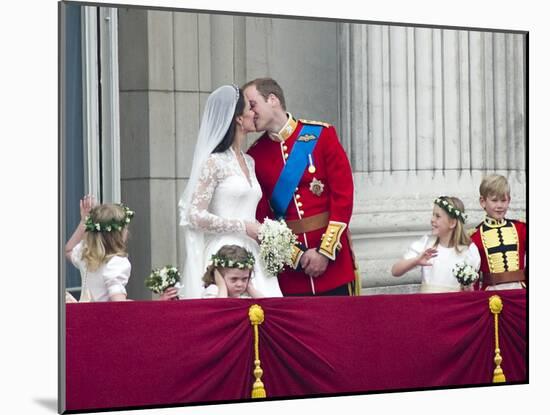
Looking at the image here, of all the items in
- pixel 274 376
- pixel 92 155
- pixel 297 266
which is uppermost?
pixel 92 155

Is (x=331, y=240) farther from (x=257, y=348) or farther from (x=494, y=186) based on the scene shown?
(x=494, y=186)

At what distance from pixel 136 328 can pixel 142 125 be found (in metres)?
1.24

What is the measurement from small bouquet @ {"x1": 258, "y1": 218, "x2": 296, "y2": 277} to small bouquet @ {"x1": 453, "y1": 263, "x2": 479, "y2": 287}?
1321 millimetres

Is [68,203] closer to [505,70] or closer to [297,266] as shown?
[297,266]

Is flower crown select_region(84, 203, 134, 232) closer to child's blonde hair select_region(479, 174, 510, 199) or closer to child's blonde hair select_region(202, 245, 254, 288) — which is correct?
child's blonde hair select_region(202, 245, 254, 288)

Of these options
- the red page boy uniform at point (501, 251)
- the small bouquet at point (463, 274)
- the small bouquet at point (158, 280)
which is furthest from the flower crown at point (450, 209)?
the small bouquet at point (158, 280)

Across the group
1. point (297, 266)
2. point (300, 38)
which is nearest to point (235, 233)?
point (297, 266)

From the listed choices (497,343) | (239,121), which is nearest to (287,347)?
(239,121)

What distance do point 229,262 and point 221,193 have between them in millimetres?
434

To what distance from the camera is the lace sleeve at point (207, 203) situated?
10.0 m

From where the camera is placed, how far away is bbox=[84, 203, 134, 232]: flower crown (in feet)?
31.9

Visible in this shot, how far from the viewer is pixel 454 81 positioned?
36.2 ft

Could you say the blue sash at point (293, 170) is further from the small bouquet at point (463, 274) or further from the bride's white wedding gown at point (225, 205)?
the small bouquet at point (463, 274)

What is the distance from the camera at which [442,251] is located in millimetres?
10922
